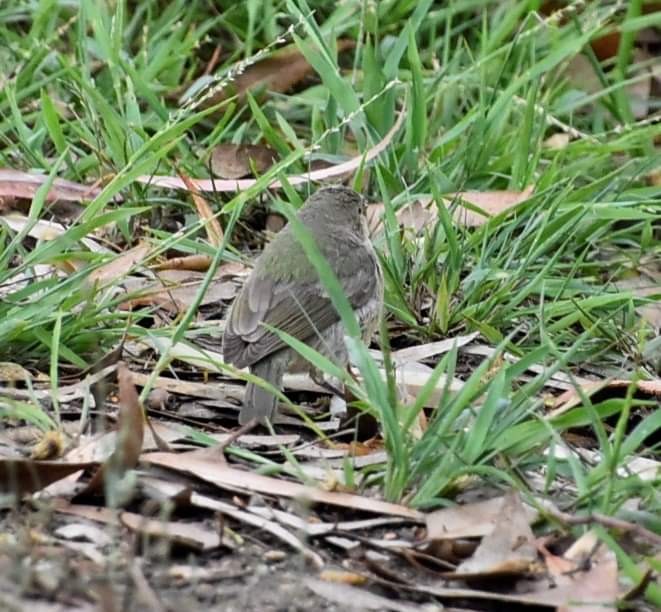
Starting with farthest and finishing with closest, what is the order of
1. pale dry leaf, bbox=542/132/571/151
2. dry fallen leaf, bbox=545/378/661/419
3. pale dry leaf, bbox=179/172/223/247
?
pale dry leaf, bbox=542/132/571/151 < pale dry leaf, bbox=179/172/223/247 < dry fallen leaf, bbox=545/378/661/419

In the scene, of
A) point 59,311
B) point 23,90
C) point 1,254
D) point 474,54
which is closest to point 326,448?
point 59,311

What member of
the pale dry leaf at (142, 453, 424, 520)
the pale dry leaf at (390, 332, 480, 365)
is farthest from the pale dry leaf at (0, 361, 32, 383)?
the pale dry leaf at (390, 332, 480, 365)

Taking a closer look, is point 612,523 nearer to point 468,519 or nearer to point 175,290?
point 468,519

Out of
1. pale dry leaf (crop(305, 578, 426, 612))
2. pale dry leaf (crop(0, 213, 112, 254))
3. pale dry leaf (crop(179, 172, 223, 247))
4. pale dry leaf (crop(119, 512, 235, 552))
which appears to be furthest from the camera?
pale dry leaf (crop(179, 172, 223, 247))

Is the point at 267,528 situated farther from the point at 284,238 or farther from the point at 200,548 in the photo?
the point at 284,238

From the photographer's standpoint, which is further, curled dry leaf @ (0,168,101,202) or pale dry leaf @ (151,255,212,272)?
curled dry leaf @ (0,168,101,202)

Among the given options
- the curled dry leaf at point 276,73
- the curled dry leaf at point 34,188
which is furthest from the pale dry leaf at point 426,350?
the curled dry leaf at point 276,73

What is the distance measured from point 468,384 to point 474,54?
3733 millimetres

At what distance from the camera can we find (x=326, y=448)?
4.88 meters

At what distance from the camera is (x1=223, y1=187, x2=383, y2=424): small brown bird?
5.35 metres

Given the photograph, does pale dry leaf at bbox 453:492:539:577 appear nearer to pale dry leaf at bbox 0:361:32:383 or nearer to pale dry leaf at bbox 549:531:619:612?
pale dry leaf at bbox 549:531:619:612

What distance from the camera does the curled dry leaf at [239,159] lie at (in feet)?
22.3

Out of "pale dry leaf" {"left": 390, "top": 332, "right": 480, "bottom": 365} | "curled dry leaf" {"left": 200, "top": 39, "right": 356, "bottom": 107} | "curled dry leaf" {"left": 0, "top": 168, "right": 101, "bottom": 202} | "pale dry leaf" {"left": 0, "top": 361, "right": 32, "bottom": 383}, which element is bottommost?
"pale dry leaf" {"left": 390, "top": 332, "right": 480, "bottom": 365}

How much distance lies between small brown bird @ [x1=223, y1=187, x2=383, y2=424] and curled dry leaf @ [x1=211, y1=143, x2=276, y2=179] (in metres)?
0.63
